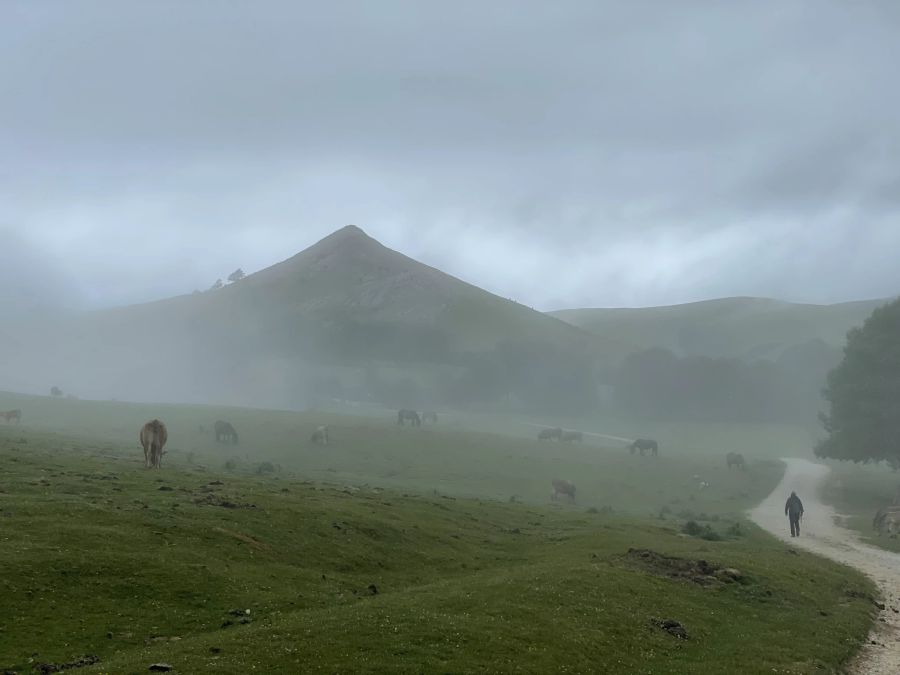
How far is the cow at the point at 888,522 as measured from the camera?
4394 centimetres

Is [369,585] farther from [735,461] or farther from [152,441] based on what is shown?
[735,461]

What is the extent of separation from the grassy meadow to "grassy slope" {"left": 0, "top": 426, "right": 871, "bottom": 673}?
68 millimetres

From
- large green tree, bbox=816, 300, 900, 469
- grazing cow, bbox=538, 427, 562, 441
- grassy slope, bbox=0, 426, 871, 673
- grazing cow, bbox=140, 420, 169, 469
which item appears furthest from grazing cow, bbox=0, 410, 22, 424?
large green tree, bbox=816, 300, 900, 469

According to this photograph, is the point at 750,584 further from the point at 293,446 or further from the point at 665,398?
the point at 665,398

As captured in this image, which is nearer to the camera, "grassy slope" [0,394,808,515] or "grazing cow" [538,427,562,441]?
"grassy slope" [0,394,808,515]

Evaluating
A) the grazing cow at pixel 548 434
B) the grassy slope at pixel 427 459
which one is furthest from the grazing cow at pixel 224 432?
the grazing cow at pixel 548 434

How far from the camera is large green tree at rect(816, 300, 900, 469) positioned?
67812 millimetres

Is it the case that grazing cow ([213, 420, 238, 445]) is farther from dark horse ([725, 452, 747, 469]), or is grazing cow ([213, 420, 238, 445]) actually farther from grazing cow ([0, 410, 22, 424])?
dark horse ([725, 452, 747, 469])

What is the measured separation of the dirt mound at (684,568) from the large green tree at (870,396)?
177 feet

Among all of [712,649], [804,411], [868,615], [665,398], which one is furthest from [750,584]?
[804,411]

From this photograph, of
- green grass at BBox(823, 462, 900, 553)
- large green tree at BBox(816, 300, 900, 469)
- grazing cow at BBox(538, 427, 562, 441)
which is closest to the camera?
green grass at BBox(823, 462, 900, 553)

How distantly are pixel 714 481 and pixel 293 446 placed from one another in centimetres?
4429

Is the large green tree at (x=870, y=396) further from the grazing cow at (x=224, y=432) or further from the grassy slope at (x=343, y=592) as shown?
the grazing cow at (x=224, y=432)

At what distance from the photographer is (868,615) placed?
2352 centimetres
